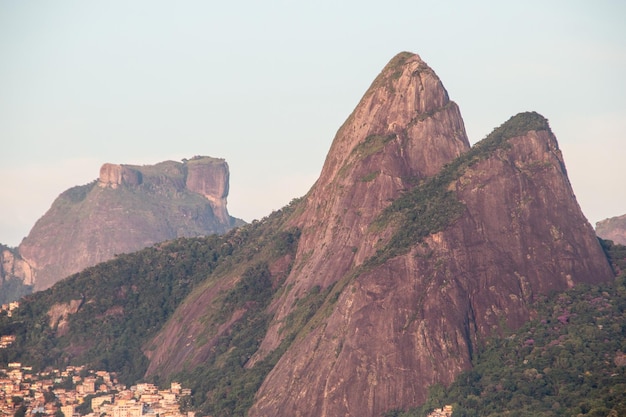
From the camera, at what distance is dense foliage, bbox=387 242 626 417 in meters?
167

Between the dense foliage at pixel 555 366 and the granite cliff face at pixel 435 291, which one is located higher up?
the granite cliff face at pixel 435 291

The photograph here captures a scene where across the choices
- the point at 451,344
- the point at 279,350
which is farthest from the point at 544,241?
the point at 279,350

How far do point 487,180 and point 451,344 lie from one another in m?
26.0

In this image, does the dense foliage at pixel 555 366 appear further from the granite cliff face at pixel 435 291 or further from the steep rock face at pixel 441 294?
the steep rock face at pixel 441 294

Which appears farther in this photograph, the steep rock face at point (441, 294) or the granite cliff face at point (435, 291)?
the granite cliff face at point (435, 291)

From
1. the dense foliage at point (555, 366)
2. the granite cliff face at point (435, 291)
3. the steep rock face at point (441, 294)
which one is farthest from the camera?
the granite cliff face at point (435, 291)

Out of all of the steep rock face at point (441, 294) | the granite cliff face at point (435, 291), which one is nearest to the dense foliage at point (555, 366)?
the granite cliff face at point (435, 291)

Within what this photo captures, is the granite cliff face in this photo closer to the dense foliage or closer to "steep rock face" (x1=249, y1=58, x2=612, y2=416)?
"steep rock face" (x1=249, y1=58, x2=612, y2=416)

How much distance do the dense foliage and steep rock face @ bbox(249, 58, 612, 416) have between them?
2.43m

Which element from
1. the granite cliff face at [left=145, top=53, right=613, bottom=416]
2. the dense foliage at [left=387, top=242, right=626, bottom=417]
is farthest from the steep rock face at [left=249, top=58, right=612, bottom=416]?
the dense foliage at [left=387, top=242, right=626, bottom=417]

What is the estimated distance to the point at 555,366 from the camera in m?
176

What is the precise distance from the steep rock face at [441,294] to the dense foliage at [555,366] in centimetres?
243

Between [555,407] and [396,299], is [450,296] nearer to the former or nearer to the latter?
[396,299]

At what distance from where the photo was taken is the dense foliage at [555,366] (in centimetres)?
16712
